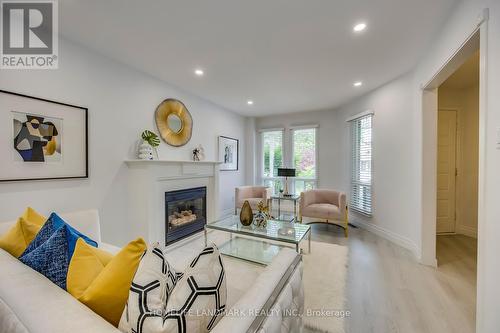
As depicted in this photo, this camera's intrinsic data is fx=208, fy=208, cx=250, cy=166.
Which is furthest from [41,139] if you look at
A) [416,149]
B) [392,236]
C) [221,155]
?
[392,236]

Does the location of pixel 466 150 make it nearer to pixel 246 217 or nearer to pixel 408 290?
pixel 408 290

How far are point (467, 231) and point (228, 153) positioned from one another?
4.69 metres

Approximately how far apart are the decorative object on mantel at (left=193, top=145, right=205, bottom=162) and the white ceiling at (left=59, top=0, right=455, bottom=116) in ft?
3.79

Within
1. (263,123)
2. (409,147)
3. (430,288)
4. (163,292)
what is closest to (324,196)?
(409,147)

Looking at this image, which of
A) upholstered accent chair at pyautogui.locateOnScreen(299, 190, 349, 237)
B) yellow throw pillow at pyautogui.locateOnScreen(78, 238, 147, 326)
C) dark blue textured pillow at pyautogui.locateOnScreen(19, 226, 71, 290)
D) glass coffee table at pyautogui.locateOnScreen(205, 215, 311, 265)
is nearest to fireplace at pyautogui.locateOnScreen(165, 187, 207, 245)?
glass coffee table at pyautogui.locateOnScreen(205, 215, 311, 265)

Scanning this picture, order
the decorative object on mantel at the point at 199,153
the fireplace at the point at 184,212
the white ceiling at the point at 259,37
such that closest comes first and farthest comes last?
1. the white ceiling at the point at 259,37
2. the fireplace at the point at 184,212
3. the decorative object on mantel at the point at 199,153

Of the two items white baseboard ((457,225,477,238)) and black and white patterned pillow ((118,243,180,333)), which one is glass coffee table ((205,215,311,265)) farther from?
white baseboard ((457,225,477,238))

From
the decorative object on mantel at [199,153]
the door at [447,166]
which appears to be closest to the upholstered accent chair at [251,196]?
the decorative object on mantel at [199,153]

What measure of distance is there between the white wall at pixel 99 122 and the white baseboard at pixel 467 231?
16.8 ft

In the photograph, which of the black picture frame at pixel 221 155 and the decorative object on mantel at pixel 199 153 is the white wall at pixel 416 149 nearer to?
the black picture frame at pixel 221 155

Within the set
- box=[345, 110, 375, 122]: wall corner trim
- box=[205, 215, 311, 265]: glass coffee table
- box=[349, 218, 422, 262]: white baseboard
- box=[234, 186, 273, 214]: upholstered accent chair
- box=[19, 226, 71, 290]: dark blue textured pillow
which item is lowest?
box=[349, 218, 422, 262]: white baseboard

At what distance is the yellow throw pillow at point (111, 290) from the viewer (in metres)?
0.79

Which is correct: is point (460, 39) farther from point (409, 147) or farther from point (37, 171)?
point (37, 171)

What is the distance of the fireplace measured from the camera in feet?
10.1
